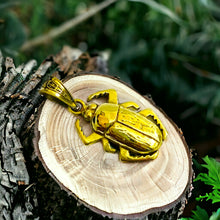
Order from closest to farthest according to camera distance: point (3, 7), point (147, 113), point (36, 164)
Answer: point (36, 164) < point (147, 113) < point (3, 7)

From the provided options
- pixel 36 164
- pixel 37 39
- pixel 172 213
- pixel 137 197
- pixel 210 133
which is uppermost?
pixel 37 39

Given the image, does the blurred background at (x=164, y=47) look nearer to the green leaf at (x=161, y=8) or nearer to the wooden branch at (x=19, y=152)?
the green leaf at (x=161, y=8)

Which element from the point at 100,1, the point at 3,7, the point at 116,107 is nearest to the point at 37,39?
the point at 3,7

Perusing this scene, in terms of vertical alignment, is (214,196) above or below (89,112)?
below

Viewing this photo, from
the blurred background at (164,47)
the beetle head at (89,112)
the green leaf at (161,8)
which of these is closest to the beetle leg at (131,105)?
the beetle head at (89,112)

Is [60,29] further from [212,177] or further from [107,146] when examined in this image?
[212,177]

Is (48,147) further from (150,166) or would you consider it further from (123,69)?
(123,69)

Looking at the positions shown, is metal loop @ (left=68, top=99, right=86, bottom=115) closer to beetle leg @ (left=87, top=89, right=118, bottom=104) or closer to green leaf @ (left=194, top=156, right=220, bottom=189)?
beetle leg @ (left=87, top=89, right=118, bottom=104)

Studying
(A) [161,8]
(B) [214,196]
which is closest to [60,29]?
(A) [161,8]
